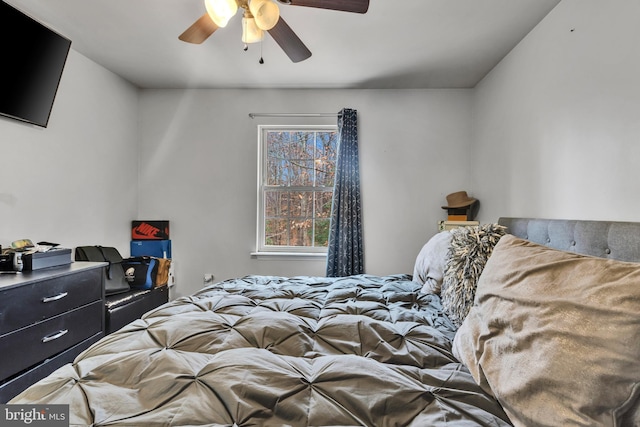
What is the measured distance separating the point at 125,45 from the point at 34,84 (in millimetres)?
712

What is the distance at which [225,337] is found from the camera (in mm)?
1024

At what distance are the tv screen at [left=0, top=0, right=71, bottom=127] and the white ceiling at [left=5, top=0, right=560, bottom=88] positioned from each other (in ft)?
0.55

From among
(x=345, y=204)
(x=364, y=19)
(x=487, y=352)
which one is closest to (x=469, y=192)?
(x=345, y=204)

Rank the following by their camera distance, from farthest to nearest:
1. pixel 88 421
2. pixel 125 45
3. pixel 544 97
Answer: pixel 125 45, pixel 544 97, pixel 88 421

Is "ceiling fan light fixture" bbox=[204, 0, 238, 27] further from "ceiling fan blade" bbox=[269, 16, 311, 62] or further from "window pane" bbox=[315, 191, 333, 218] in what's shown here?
"window pane" bbox=[315, 191, 333, 218]

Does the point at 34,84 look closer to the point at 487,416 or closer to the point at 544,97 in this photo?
the point at 487,416

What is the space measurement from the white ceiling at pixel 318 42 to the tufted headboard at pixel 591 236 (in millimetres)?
1402

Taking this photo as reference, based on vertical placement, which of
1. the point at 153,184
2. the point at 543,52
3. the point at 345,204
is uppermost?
the point at 543,52

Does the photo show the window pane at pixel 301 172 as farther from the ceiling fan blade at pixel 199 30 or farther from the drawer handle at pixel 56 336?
the drawer handle at pixel 56 336

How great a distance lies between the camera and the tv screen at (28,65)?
1.82m

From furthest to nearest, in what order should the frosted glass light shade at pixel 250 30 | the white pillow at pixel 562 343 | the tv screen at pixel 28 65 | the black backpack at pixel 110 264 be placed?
the black backpack at pixel 110 264
the tv screen at pixel 28 65
the frosted glass light shade at pixel 250 30
the white pillow at pixel 562 343

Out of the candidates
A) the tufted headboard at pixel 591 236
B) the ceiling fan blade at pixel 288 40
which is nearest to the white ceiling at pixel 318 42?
the ceiling fan blade at pixel 288 40

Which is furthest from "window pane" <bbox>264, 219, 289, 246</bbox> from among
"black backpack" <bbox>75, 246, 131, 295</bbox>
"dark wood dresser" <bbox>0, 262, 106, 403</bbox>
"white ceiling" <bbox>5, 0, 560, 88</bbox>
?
"dark wood dresser" <bbox>0, 262, 106, 403</bbox>

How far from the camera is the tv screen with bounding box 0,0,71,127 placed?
5.97ft
